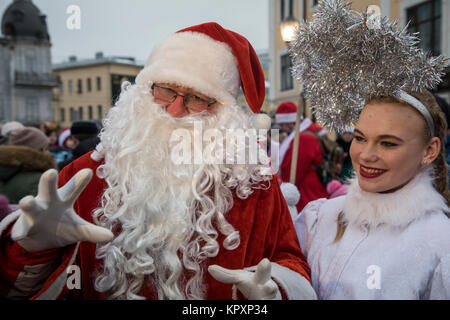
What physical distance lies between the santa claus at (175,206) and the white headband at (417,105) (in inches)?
24.4

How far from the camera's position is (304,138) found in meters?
4.09

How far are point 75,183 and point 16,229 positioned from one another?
0.24 metres

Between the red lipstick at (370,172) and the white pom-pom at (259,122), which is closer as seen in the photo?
the red lipstick at (370,172)

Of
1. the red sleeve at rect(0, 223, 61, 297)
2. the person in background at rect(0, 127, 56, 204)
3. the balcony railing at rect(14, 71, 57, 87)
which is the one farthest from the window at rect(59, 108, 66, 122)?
the red sleeve at rect(0, 223, 61, 297)

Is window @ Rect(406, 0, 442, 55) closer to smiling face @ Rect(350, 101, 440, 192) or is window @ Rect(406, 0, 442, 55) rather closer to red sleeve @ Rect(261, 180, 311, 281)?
smiling face @ Rect(350, 101, 440, 192)

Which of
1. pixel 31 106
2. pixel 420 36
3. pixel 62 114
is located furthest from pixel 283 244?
pixel 62 114

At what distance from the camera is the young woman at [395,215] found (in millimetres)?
1373

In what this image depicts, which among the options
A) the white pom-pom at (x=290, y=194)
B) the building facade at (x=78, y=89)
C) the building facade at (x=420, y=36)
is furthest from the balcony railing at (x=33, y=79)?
the white pom-pom at (x=290, y=194)

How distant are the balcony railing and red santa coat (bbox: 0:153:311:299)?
20.8 feet

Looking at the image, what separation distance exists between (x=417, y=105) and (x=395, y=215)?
45 centimetres

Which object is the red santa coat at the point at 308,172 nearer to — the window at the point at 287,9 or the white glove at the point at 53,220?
the window at the point at 287,9

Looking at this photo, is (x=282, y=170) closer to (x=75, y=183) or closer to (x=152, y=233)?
(x=152, y=233)

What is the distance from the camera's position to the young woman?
4.50ft

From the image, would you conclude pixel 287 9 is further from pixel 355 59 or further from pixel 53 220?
pixel 53 220
